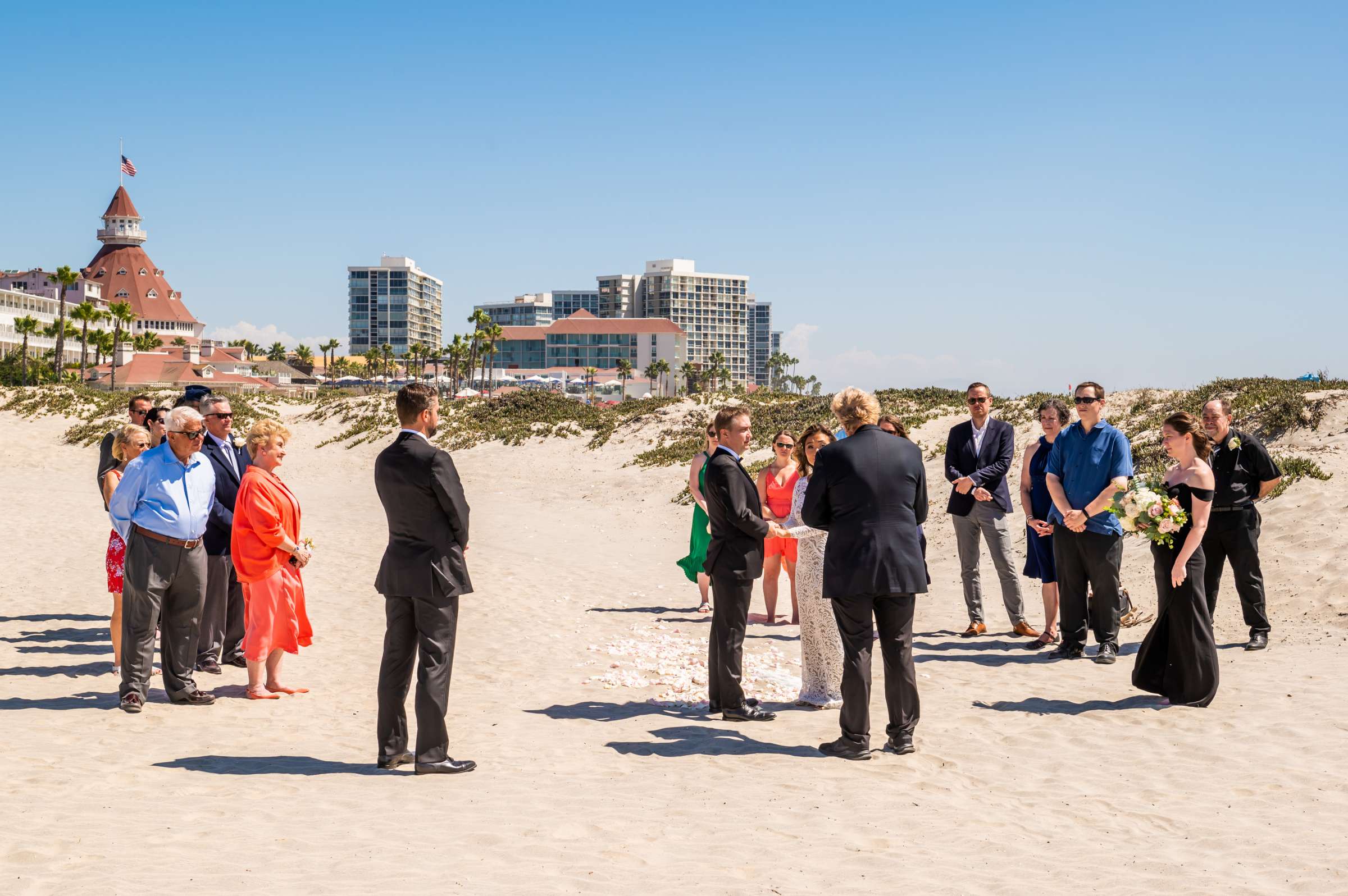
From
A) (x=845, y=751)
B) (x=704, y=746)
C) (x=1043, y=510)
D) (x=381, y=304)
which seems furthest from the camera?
(x=381, y=304)

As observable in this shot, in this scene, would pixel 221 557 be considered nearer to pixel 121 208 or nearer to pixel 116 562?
pixel 116 562

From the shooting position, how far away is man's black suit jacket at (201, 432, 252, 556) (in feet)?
26.3

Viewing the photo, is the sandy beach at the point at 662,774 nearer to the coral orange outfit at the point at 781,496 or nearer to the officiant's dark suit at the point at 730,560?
the officiant's dark suit at the point at 730,560

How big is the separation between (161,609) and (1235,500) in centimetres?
903

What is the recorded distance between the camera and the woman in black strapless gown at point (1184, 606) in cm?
721

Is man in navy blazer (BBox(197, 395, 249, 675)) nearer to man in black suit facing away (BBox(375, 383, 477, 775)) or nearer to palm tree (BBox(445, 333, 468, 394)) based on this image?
man in black suit facing away (BBox(375, 383, 477, 775))

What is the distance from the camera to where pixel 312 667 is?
8883 mm

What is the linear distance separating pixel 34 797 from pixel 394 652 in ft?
6.39

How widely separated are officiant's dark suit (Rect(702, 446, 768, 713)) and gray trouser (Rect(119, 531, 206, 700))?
12.6ft

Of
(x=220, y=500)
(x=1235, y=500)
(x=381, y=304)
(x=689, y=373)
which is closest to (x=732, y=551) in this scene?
(x=220, y=500)

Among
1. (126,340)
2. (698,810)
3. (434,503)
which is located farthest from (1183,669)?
(126,340)

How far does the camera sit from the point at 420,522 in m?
5.69

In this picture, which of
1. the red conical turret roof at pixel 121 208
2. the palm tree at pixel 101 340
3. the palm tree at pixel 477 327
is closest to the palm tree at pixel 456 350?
the palm tree at pixel 477 327

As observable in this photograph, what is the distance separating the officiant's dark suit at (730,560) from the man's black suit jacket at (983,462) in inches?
137
